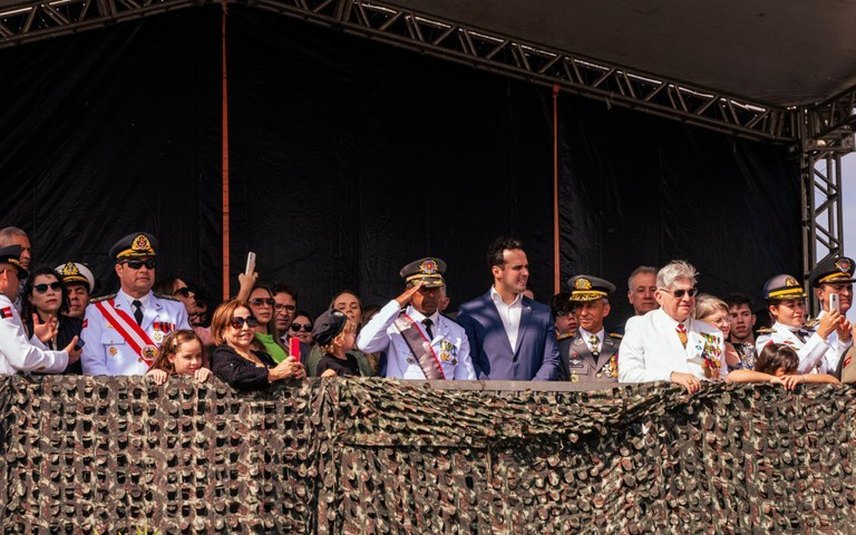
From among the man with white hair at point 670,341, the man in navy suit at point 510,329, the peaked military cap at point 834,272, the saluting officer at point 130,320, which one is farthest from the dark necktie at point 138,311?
the peaked military cap at point 834,272

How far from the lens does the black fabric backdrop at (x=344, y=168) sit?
35.4 feet

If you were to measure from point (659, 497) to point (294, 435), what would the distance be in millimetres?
1770

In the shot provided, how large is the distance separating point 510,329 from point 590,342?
2.87 feet

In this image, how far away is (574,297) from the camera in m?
8.70

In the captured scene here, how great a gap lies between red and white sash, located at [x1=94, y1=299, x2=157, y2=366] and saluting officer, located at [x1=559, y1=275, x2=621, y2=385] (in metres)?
2.52

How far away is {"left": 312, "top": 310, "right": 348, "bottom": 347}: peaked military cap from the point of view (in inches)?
290

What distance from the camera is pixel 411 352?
305 inches

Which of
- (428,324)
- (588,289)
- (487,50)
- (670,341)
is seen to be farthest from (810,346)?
(487,50)

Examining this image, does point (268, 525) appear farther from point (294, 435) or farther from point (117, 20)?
point (117, 20)

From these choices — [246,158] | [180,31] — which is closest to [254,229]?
[246,158]

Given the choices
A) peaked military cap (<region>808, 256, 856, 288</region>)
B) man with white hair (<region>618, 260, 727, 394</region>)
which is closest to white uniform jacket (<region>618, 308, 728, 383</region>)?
man with white hair (<region>618, 260, 727, 394</region>)

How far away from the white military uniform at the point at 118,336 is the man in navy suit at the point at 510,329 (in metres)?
1.72

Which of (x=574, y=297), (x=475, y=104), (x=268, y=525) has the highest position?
(x=475, y=104)

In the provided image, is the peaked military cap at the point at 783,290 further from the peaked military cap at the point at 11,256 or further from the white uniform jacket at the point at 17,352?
the peaked military cap at the point at 11,256
